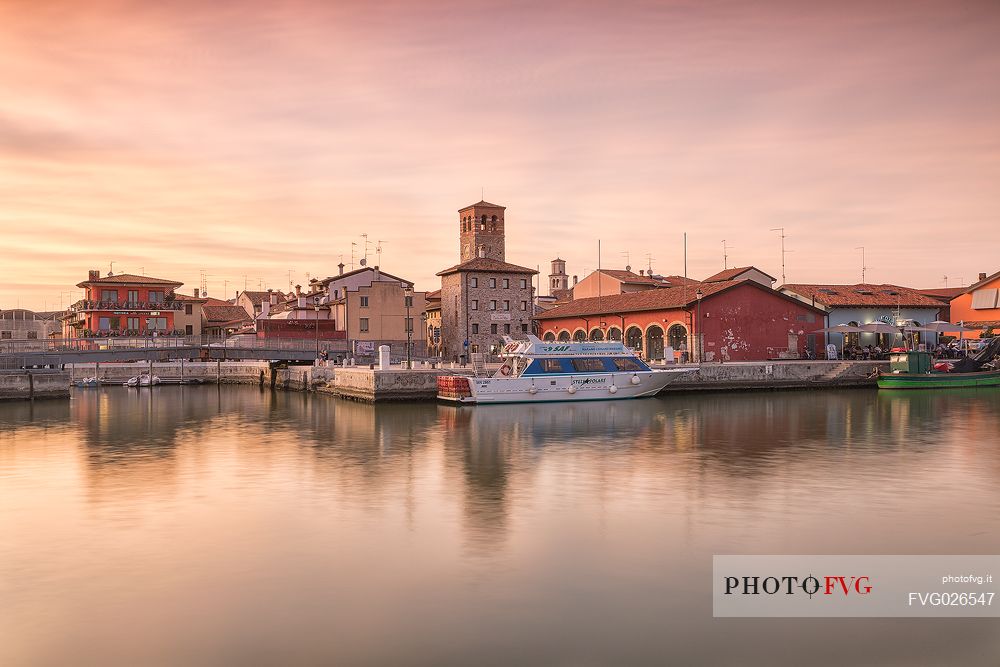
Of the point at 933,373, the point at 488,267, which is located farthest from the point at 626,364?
the point at 488,267

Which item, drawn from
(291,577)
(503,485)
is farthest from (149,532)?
(503,485)

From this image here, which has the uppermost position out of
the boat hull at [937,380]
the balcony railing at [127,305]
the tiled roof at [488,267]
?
the tiled roof at [488,267]

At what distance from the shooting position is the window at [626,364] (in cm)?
4416

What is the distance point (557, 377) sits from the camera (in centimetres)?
4241

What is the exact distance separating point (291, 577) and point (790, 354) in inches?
1885

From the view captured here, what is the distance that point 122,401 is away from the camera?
52312mm

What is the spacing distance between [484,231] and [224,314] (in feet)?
133

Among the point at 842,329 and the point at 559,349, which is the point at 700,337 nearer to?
the point at 842,329

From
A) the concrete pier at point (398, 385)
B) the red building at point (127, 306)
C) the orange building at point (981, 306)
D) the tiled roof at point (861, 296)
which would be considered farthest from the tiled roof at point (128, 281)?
the orange building at point (981, 306)

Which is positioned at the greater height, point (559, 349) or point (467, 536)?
point (559, 349)

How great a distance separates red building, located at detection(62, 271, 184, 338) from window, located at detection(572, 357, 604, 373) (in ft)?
157

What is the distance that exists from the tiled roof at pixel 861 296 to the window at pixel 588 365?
22.9 metres

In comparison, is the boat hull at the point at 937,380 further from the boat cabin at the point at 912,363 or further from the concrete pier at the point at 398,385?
the concrete pier at the point at 398,385

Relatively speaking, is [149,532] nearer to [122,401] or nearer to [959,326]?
[122,401]
